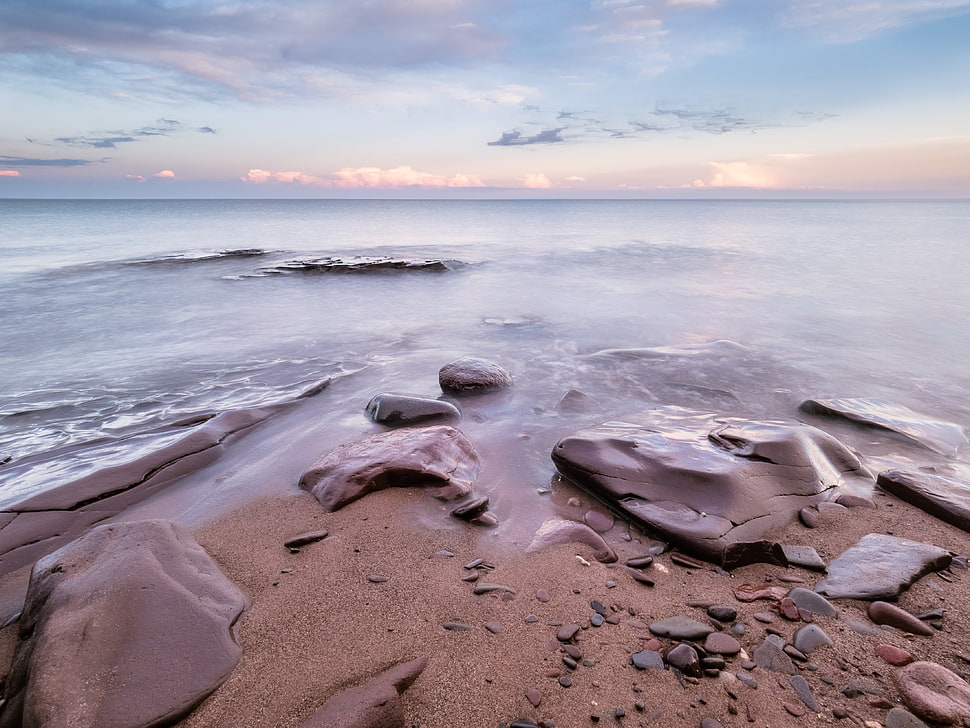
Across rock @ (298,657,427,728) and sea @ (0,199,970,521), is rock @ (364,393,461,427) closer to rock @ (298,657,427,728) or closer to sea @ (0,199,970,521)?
sea @ (0,199,970,521)

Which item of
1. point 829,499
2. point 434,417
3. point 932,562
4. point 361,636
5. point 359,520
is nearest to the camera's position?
point 361,636

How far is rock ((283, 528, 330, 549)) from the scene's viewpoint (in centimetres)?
267

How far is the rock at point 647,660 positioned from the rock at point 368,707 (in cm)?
85

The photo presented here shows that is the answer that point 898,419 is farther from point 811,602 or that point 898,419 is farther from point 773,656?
point 773,656

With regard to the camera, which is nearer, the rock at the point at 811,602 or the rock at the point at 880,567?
the rock at the point at 811,602

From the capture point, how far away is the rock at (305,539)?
2668 mm

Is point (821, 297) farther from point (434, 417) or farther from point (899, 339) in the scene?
point (434, 417)

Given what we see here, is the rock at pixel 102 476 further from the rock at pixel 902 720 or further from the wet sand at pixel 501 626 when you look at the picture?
the rock at pixel 902 720

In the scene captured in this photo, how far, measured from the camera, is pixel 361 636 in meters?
2.05

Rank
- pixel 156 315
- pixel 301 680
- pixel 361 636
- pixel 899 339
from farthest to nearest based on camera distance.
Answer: pixel 156 315
pixel 899 339
pixel 361 636
pixel 301 680

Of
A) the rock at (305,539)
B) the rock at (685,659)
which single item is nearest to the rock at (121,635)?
the rock at (305,539)

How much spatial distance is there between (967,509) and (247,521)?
4205 millimetres

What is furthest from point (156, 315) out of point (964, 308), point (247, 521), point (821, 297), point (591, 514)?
point (964, 308)

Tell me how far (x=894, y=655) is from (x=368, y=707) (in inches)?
77.7
